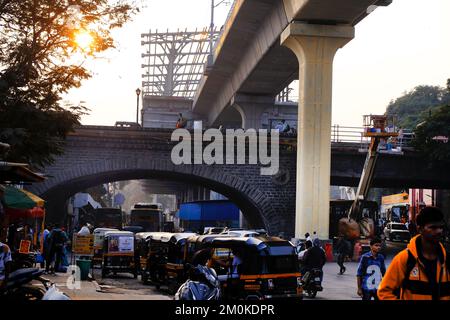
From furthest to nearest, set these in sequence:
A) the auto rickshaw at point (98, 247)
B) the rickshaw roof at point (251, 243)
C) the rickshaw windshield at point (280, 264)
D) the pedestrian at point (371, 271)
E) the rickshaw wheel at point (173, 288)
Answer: the auto rickshaw at point (98, 247) → the rickshaw wheel at point (173, 288) → the rickshaw roof at point (251, 243) → the rickshaw windshield at point (280, 264) → the pedestrian at point (371, 271)

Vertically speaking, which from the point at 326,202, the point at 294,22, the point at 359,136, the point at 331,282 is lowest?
the point at 331,282

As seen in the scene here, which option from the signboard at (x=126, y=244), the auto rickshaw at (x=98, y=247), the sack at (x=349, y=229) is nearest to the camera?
the signboard at (x=126, y=244)

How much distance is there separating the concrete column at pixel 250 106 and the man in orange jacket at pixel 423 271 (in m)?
50.7

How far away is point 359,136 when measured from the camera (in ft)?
159

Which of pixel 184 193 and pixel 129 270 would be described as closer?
pixel 129 270

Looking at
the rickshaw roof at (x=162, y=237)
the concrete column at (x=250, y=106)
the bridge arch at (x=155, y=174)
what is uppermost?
the concrete column at (x=250, y=106)

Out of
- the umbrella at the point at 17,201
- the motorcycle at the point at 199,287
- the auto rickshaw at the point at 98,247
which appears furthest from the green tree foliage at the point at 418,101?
the motorcycle at the point at 199,287

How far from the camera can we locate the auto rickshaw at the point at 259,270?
16.8 metres

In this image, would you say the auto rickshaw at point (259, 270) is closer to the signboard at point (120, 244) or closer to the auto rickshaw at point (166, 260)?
the auto rickshaw at point (166, 260)

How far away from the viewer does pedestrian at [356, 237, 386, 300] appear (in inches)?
515

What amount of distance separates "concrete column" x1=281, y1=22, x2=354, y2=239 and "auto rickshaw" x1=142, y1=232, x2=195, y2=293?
42.1ft

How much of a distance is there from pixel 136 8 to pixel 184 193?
86892mm

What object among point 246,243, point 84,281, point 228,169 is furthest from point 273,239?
point 228,169
